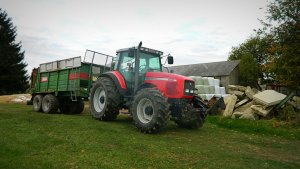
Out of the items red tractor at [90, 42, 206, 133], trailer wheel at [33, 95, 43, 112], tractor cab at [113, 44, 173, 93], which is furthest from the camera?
trailer wheel at [33, 95, 43, 112]

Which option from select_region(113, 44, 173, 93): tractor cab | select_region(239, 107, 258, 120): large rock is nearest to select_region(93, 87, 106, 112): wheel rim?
select_region(113, 44, 173, 93): tractor cab

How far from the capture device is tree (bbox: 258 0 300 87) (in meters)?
14.2

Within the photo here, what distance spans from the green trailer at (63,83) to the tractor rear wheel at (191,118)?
470 centimetres

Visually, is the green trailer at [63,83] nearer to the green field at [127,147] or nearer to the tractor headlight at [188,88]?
the green field at [127,147]

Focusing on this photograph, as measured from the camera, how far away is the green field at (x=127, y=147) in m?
5.84

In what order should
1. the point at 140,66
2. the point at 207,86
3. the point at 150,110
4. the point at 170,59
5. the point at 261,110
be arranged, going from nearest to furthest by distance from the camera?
the point at 150,110
the point at 140,66
the point at 170,59
the point at 261,110
the point at 207,86

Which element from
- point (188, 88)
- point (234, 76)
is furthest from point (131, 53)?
point (234, 76)

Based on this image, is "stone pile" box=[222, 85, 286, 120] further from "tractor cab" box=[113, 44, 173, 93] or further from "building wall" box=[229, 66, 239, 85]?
"building wall" box=[229, 66, 239, 85]

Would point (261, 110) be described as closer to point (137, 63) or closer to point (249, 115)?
point (249, 115)

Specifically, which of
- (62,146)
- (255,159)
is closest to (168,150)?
(255,159)

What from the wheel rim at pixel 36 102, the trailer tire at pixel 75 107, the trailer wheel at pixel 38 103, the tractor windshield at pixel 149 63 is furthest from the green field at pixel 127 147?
the wheel rim at pixel 36 102

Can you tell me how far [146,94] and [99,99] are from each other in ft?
10.2

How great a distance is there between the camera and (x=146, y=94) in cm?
893

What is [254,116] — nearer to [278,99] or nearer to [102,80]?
[278,99]
